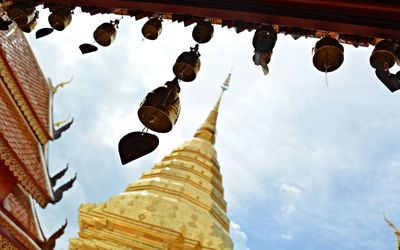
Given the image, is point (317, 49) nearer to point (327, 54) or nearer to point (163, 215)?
point (327, 54)

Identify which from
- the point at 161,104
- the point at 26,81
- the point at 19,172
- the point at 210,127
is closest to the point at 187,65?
the point at 161,104

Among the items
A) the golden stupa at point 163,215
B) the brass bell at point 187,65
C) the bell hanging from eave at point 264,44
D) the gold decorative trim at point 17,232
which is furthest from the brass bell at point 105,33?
the gold decorative trim at point 17,232

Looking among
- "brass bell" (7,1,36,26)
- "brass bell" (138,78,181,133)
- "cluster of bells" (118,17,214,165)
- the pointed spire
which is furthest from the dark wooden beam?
the pointed spire

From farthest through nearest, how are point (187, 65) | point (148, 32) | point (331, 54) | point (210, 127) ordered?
point (210, 127) < point (148, 32) < point (187, 65) < point (331, 54)

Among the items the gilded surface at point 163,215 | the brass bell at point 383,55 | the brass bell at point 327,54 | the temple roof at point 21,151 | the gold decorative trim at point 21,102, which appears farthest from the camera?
the gold decorative trim at point 21,102

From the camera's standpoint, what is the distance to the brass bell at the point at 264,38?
7.70 ft

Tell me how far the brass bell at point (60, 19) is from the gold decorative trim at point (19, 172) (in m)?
5.70

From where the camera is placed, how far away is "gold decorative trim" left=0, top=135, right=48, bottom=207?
7949mm

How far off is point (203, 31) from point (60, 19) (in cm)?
111

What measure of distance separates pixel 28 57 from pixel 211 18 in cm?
1190

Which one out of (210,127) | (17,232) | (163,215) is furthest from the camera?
(210,127)

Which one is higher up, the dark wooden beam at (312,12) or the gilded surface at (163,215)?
the gilded surface at (163,215)

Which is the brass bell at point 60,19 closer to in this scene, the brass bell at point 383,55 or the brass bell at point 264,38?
the brass bell at point 264,38

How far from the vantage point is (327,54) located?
237 centimetres
